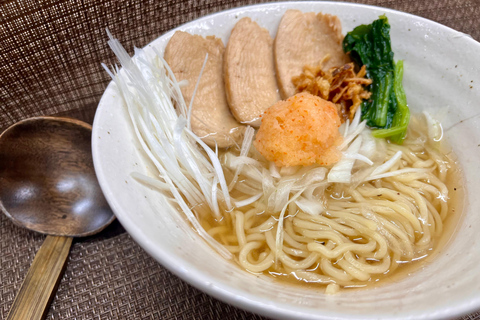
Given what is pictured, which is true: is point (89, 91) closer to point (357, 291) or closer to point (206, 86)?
point (206, 86)

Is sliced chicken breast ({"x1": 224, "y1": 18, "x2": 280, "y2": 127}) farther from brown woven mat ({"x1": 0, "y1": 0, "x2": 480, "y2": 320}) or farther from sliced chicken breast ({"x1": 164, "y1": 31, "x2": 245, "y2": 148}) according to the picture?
brown woven mat ({"x1": 0, "y1": 0, "x2": 480, "y2": 320})

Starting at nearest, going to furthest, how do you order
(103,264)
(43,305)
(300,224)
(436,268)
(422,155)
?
(436,268) < (43,305) < (300,224) < (103,264) < (422,155)

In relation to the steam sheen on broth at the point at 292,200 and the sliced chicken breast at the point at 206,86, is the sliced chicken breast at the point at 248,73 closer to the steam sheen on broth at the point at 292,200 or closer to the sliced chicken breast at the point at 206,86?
the sliced chicken breast at the point at 206,86

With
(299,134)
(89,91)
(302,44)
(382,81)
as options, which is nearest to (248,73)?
(302,44)

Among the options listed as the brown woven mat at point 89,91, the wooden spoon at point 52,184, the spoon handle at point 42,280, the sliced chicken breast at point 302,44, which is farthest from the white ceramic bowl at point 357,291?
the spoon handle at point 42,280

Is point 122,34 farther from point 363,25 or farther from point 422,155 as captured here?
point 422,155

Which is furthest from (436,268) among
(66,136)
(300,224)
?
(66,136)
